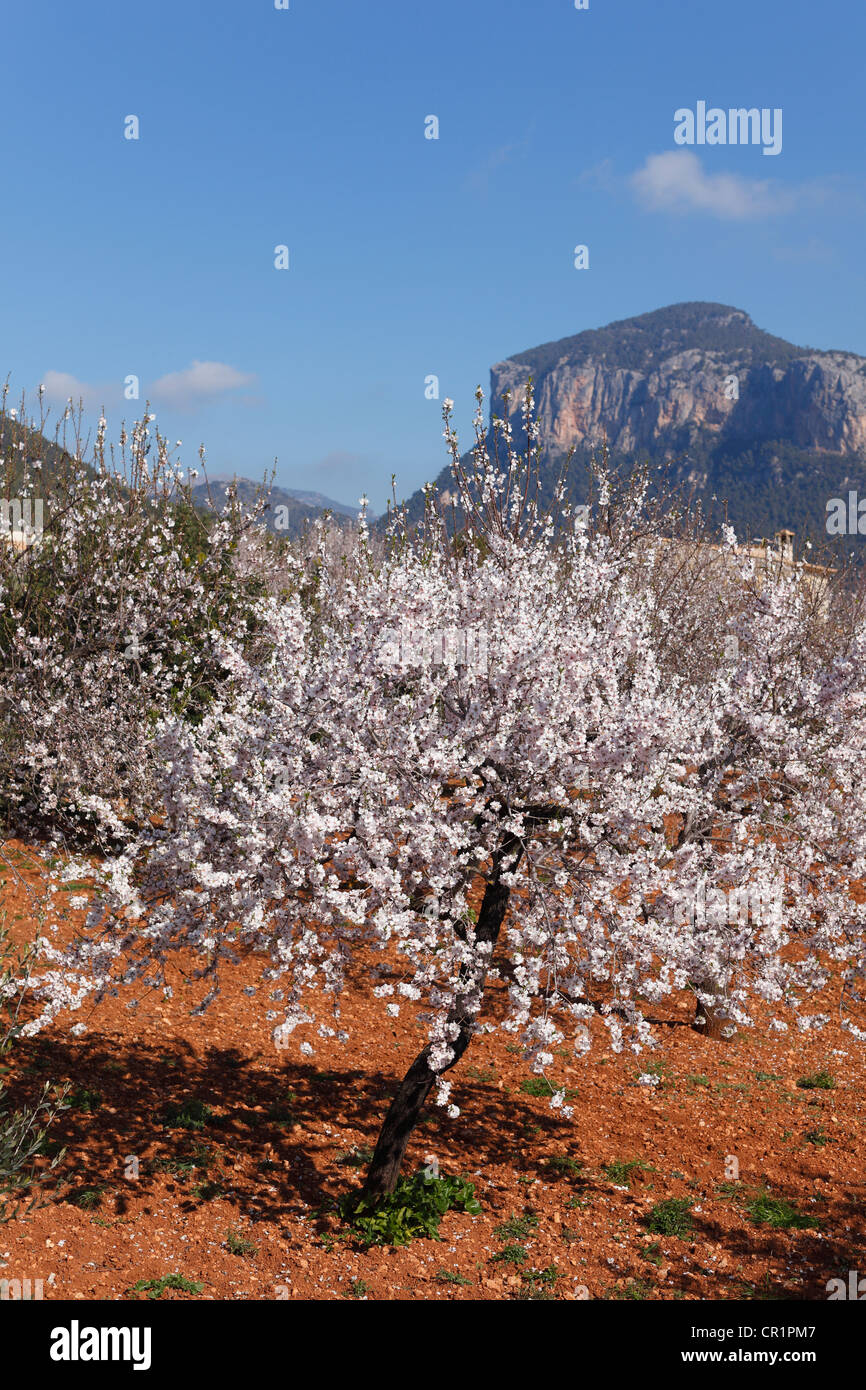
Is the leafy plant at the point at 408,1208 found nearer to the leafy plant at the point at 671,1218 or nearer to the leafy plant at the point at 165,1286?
the leafy plant at the point at 165,1286

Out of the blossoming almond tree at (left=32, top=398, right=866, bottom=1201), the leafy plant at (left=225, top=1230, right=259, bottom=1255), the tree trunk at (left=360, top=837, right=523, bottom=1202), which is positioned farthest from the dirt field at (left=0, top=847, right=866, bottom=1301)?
the blossoming almond tree at (left=32, top=398, right=866, bottom=1201)

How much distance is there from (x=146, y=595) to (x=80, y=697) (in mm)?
2028


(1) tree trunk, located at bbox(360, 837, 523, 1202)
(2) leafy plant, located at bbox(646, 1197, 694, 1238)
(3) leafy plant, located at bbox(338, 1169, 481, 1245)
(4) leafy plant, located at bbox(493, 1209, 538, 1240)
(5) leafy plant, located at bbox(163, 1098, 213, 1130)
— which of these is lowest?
(2) leafy plant, located at bbox(646, 1197, 694, 1238)

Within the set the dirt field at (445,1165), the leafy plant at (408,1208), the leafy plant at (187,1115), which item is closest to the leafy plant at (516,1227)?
the dirt field at (445,1165)

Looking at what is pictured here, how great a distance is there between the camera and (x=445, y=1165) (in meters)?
8.25

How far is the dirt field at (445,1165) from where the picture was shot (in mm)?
6598

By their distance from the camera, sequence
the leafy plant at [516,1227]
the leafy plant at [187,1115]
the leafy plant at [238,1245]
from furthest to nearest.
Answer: the leafy plant at [187,1115], the leafy plant at [516,1227], the leafy plant at [238,1245]

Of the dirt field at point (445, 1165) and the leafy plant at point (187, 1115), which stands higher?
the leafy plant at point (187, 1115)

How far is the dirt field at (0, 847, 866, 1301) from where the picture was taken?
6.60m

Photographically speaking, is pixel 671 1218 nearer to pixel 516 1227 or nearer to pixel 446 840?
pixel 516 1227

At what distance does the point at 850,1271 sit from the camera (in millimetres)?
6793

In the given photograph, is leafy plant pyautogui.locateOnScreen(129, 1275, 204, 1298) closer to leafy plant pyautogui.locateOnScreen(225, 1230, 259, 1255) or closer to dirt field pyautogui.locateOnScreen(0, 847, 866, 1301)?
dirt field pyautogui.locateOnScreen(0, 847, 866, 1301)

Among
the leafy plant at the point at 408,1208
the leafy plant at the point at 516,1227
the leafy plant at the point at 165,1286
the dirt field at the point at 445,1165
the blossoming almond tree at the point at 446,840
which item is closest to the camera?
the blossoming almond tree at the point at 446,840
